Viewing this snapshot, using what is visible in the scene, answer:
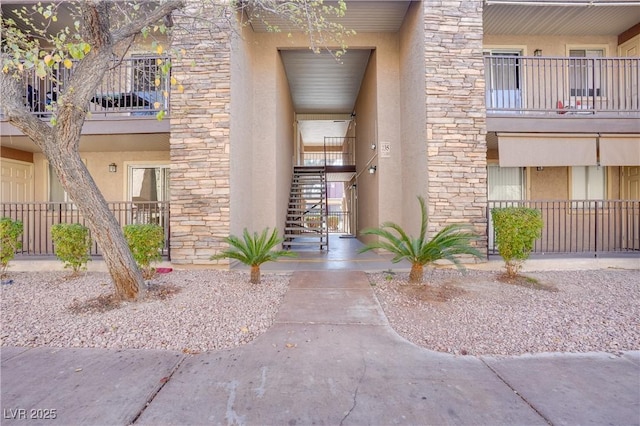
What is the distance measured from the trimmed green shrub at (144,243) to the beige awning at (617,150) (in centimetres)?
886

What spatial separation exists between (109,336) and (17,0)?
731 centimetres

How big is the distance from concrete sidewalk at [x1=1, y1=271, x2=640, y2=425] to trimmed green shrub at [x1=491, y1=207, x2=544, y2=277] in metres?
2.54

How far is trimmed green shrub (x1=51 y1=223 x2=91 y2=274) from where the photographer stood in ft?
17.8

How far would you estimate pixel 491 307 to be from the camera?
4.04 metres

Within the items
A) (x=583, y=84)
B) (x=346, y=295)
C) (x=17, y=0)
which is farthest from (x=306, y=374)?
(x=583, y=84)

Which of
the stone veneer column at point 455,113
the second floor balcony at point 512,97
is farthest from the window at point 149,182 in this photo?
the stone veneer column at point 455,113

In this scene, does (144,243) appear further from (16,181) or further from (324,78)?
(324,78)

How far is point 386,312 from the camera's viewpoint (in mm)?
3896

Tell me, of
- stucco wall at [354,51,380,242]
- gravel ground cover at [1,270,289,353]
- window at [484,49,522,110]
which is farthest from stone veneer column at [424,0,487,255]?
gravel ground cover at [1,270,289,353]

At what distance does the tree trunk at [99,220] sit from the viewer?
12.6ft

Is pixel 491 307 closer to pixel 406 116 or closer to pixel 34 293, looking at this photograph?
pixel 406 116

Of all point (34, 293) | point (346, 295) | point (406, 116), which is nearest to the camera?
point (346, 295)

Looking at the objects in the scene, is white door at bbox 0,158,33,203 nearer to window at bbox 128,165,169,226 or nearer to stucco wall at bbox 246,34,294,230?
window at bbox 128,165,169,226

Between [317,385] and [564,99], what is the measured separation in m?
9.46
